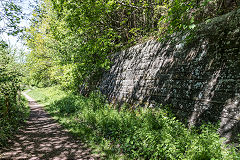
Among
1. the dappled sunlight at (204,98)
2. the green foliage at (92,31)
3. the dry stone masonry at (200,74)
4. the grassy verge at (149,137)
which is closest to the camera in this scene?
the grassy verge at (149,137)

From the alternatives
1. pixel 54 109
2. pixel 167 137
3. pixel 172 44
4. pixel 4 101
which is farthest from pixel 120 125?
pixel 54 109

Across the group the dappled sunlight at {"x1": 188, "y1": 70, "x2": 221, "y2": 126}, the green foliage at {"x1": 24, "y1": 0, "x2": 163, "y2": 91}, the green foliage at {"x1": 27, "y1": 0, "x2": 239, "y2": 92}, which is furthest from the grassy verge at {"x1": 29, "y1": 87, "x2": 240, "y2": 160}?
the green foliage at {"x1": 24, "y1": 0, "x2": 163, "y2": 91}

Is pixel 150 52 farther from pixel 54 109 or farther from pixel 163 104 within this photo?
pixel 54 109

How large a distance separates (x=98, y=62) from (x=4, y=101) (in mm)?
5493

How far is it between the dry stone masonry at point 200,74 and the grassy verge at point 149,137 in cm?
42

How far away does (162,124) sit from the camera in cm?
427

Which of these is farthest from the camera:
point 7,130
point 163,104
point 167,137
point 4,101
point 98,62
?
point 98,62

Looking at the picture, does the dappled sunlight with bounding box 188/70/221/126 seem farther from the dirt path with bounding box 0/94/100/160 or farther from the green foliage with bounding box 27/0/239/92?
the dirt path with bounding box 0/94/100/160

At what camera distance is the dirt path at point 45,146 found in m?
4.59

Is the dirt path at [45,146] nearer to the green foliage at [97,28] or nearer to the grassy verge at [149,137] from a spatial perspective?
the grassy verge at [149,137]

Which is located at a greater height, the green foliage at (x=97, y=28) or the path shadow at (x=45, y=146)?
the green foliage at (x=97, y=28)

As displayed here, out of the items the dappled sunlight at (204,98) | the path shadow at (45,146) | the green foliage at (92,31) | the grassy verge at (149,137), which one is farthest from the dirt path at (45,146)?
the green foliage at (92,31)

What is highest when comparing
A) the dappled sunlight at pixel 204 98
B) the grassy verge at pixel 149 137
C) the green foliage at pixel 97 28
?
the green foliage at pixel 97 28

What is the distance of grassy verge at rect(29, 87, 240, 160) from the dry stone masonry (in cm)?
42
